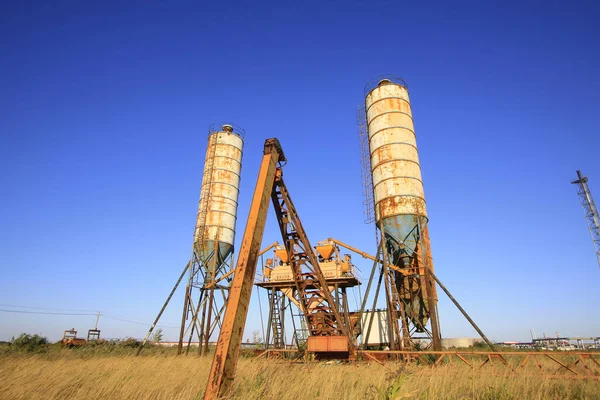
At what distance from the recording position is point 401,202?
1712 centimetres

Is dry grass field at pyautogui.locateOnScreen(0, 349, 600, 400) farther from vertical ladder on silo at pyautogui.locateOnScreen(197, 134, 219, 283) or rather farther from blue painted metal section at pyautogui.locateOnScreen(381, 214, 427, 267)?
vertical ladder on silo at pyautogui.locateOnScreen(197, 134, 219, 283)

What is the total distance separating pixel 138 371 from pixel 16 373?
1.98m

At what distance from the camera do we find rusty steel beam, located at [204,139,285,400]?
14.9 feet

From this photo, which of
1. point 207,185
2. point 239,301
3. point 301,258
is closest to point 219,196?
point 207,185

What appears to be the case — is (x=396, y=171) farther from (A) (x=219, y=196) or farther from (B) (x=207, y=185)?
(B) (x=207, y=185)

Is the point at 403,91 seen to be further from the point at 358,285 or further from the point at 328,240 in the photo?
the point at 358,285

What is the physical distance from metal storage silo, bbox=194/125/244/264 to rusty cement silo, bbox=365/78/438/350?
405 inches

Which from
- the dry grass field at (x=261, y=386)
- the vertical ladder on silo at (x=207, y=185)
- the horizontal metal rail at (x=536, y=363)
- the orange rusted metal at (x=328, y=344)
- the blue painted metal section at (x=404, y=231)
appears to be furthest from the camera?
the vertical ladder on silo at (x=207, y=185)

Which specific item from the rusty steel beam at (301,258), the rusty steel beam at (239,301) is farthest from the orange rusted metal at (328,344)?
the rusty steel beam at (239,301)

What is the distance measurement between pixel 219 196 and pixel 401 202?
1234cm

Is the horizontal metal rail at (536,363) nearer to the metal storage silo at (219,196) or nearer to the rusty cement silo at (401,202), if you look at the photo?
the rusty cement silo at (401,202)

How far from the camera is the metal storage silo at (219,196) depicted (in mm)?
21953

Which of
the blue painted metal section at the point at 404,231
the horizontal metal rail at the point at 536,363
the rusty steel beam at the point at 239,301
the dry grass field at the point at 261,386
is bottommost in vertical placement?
the horizontal metal rail at the point at 536,363

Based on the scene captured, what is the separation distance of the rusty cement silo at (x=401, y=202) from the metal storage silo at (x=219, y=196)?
10290 millimetres
